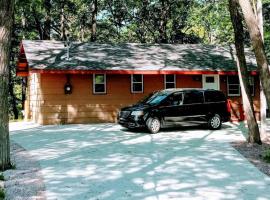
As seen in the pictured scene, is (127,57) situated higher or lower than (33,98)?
higher

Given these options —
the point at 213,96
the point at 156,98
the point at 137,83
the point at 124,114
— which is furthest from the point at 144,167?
the point at 137,83

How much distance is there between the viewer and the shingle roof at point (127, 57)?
23266 mm

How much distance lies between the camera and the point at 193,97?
63.5 ft

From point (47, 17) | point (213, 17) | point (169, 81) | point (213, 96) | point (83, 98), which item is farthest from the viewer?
point (213, 17)

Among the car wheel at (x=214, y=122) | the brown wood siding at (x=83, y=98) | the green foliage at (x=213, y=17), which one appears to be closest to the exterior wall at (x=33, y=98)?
the brown wood siding at (x=83, y=98)

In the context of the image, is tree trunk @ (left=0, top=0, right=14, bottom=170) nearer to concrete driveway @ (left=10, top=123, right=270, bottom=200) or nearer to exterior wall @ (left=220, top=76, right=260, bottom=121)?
concrete driveway @ (left=10, top=123, right=270, bottom=200)

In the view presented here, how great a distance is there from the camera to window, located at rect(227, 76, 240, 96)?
26.2 meters

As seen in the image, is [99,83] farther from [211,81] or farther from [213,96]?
[213,96]

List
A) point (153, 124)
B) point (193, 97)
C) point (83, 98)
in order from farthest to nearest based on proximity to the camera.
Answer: point (83, 98) < point (193, 97) < point (153, 124)

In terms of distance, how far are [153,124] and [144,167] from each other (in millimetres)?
7901

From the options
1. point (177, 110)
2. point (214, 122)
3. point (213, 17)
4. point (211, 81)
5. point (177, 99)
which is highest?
point (213, 17)

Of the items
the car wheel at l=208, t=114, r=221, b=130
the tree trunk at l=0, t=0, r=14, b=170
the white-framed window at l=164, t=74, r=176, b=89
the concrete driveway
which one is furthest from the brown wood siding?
the tree trunk at l=0, t=0, r=14, b=170

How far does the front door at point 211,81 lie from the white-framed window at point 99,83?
6177 mm

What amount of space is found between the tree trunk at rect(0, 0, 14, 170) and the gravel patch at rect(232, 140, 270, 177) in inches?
239
